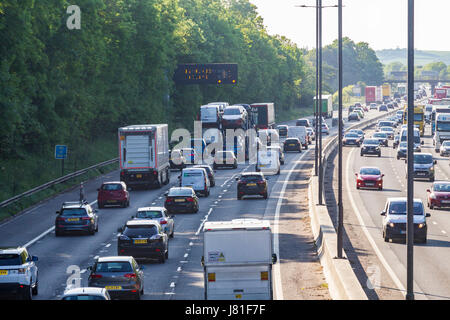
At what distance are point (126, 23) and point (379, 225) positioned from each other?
42.2 metres

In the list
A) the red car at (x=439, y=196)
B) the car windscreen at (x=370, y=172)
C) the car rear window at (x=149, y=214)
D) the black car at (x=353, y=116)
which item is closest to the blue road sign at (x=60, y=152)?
the car rear window at (x=149, y=214)

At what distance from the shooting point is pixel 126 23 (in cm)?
7756

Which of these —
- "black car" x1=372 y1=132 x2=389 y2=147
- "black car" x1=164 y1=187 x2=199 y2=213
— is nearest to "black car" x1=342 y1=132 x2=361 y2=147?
"black car" x1=372 y1=132 x2=389 y2=147

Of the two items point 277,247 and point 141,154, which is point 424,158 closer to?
point 141,154

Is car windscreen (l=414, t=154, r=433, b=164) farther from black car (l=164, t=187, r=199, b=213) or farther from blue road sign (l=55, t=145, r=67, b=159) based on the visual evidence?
blue road sign (l=55, t=145, r=67, b=159)

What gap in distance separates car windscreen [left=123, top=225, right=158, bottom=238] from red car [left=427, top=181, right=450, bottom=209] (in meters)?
21.4

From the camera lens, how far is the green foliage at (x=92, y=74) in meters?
51.7

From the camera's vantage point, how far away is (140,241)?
29906 mm

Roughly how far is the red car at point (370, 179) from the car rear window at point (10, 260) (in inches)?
1415

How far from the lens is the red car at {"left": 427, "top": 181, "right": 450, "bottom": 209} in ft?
153

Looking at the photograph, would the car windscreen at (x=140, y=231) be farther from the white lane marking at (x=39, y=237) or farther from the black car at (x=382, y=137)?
the black car at (x=382, y=137)
